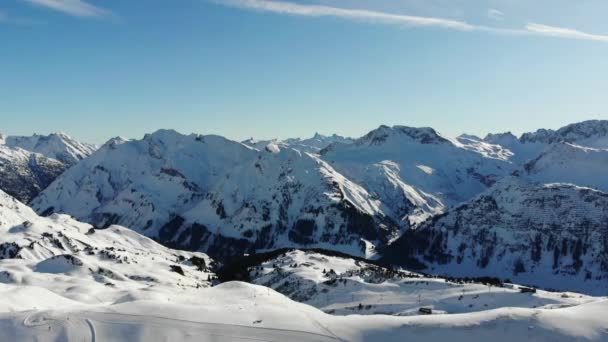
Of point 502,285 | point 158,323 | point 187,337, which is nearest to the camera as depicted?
point 187,337

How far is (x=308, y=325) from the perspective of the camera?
89.3m

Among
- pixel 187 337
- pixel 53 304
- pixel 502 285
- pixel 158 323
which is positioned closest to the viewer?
pixel 187 337

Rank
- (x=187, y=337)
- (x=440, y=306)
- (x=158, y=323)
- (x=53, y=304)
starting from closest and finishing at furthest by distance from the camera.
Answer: (x=187, y=337) → (x=158, y=323) → (x=53, y=304) → (x=440, y=306)

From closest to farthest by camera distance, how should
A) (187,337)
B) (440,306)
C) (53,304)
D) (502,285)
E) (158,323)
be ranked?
1. (187,337)
2. (158,323)
3. (53,304)
4. (440,306)
5. (502,285)

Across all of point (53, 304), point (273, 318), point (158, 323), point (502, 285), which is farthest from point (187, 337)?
point (502, 285)

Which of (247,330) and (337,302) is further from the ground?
(247,330)

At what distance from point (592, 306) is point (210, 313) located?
234 feet

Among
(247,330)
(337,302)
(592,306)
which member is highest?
(592,306)

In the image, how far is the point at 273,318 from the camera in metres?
93.1

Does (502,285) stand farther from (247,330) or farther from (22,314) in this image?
(22,314)

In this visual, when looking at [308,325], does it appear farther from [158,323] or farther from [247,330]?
[158,323]

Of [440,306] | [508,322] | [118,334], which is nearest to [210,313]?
[118,334]

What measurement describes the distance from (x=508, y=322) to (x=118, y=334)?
65106mm

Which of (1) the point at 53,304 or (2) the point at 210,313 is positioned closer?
(2) the point at 210,313
